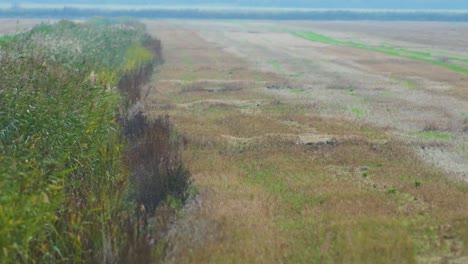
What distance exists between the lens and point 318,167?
52.2ft

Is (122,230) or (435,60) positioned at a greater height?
(122,230)

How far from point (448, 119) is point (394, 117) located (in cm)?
156

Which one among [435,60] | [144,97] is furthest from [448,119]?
[435,60]

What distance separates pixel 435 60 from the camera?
4712cm

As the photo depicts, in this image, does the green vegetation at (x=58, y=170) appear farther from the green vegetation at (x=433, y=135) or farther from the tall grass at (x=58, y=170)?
the green vegetation at (x=433, y=135)

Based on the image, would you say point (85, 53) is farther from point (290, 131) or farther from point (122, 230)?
point (122, 230)

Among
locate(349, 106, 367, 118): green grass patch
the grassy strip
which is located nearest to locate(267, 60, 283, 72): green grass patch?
the grassy strip

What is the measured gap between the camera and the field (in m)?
10.7

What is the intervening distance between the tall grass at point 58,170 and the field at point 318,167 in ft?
2.64

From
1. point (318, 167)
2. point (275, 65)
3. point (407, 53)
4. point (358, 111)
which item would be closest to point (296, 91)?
point (358, 111)

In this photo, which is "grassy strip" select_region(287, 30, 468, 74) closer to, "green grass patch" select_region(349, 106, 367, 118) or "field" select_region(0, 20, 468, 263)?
"field" select_region(0, 20, 468, 263)

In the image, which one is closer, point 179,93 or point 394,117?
point 394,117

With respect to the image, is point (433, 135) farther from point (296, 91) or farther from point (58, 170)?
point (58, 170)

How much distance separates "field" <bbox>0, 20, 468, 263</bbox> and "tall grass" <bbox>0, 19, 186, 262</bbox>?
2.64 ft
